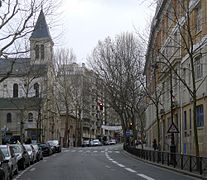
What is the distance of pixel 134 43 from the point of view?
195ft

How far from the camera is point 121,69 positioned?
196 feet

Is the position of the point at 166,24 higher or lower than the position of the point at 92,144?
higher

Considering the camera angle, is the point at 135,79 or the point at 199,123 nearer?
the point at 199,123

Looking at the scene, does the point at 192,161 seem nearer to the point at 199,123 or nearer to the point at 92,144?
the point at 199,123

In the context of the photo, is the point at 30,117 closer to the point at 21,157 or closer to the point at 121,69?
the point at 121,69

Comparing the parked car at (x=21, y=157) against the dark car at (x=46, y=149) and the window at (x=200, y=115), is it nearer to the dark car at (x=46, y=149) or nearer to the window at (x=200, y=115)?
the window at (x=200, y=115)

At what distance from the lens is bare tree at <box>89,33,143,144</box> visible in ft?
189

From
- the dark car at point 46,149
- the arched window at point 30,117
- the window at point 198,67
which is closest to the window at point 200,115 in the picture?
the window at point 198,67

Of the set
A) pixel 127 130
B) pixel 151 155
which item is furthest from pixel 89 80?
pixel 151 155

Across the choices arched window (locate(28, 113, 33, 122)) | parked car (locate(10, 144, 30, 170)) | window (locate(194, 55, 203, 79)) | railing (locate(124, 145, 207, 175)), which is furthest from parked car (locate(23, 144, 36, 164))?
arched window (locate(28, 113, 33, 122))

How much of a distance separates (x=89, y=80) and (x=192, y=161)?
4640cm

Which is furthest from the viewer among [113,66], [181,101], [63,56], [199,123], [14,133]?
[14,133]

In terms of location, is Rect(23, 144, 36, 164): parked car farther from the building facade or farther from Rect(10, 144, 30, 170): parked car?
the building facade

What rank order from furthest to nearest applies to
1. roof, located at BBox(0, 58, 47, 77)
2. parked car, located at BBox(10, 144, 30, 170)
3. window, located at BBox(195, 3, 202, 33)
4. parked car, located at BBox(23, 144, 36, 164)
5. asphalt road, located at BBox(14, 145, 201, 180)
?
parked car, located at BBox(23, 144, 36, 164)
window, located at BBox(195, 3, 202, 33)
roof, located at BBox(0, 58, 47, 77)
parked car, located at BBox(10, 144, 30, 170)
asphalt road, located at BBox(14, 145, 201, 180)
